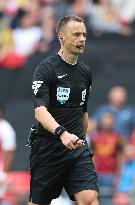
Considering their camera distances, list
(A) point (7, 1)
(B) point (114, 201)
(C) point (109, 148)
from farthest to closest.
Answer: (A) point (7, 1), (C) point (109, 148), (B) point (114, 201)

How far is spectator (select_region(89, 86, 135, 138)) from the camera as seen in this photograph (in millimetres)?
13055

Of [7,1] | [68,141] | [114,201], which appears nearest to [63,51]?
[68,141]

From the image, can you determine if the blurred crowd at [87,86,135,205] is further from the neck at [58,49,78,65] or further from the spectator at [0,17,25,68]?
the neck at [58,49,78,65]

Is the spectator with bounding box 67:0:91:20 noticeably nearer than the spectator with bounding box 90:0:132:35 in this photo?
No

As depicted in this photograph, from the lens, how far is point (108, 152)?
12273 mm

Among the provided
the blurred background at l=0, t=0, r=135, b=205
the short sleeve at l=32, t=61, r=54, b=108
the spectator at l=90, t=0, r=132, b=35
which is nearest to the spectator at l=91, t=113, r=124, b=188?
the blurred background at l=0, t=0, r=135, b=205

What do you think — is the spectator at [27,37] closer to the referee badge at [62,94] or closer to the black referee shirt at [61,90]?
the black referee shirt at [61,90]

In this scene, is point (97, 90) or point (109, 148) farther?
point (97, 90)

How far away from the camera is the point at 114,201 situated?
11.4m

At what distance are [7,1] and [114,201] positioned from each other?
20.9 ft

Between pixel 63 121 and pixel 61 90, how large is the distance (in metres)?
0.29

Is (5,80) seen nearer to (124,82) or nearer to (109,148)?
(124,82)

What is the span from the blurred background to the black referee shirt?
4836mm

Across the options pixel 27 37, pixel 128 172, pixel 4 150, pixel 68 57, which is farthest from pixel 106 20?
pixel 68 57
